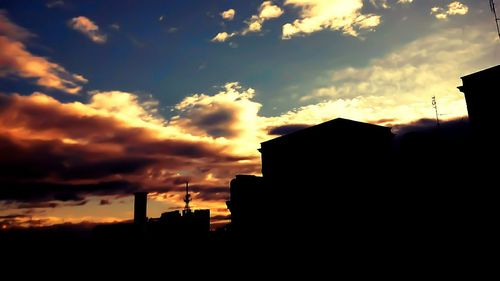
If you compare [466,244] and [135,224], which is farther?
[135,224]

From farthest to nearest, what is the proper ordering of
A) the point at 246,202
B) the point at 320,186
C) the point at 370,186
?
the point at 246,202 → the point at 320,186 → the point at 370,186

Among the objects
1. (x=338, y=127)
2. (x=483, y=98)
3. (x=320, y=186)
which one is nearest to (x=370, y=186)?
(x=320, y=186)

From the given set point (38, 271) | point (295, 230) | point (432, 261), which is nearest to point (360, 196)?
point (295, 230)

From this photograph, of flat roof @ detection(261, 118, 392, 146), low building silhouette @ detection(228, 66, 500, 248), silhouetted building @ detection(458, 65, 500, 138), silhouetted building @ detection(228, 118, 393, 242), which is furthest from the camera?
flat roof @ detection(261, 118, 392, 146)

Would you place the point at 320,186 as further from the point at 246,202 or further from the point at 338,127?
the point at 246,202

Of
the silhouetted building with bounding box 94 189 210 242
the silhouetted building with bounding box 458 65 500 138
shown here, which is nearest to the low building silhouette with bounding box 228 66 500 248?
the silhouetted building with bounding box 458 65 500 138

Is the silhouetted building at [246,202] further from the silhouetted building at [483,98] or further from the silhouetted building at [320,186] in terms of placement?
the silhouetted building at [483,98]

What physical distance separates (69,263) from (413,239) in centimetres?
A: 2387

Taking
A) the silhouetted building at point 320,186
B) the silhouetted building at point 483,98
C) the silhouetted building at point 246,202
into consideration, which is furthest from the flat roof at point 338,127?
the silhouetted building at point 483,98

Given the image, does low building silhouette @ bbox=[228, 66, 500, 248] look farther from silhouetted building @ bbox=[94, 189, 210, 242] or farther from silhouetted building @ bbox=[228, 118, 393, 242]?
silhouetted building @ bbox=[94, 189, 210, 242]

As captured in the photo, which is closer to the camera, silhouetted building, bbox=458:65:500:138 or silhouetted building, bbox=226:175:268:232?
silhouetted building, bbox=458:65:500:138

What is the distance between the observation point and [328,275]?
71.9 feet

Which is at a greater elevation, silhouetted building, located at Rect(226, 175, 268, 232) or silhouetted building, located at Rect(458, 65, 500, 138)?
silhouetted building, located at Rect(458, 65, 500, 138)

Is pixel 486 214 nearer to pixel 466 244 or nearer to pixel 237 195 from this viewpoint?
pixel 466 244
